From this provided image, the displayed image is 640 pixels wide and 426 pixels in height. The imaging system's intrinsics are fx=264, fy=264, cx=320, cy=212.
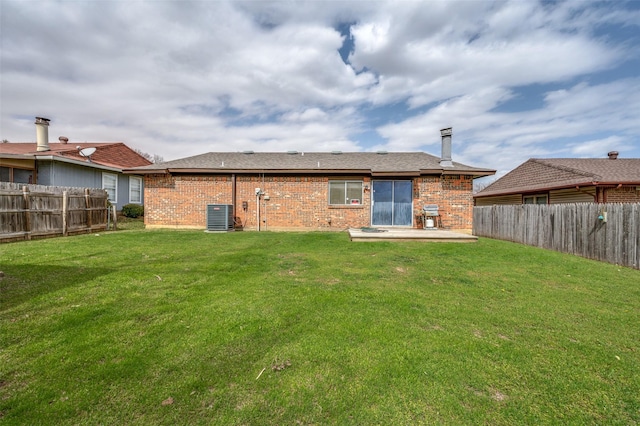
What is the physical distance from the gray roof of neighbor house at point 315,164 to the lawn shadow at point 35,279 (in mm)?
7397

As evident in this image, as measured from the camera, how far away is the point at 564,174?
43.9 feet

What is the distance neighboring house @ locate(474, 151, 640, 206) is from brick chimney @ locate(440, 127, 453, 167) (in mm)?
5330

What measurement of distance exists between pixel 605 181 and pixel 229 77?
18.0 metres

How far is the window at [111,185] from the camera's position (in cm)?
1544

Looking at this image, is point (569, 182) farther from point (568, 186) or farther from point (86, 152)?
point (86, 152)

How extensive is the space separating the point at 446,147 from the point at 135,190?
736 inches

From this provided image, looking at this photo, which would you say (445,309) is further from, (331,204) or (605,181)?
(605,181)

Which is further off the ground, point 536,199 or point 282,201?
point 536,199

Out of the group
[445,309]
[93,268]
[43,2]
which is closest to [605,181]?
[445,309]

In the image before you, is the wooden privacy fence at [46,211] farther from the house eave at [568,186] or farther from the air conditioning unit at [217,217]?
the house eave at [568,186]

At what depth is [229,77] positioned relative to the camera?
46.5ft

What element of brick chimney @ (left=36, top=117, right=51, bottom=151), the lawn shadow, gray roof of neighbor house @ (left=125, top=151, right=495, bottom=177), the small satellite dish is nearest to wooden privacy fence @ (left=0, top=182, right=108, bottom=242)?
gray roof of neighbor house @ (left=125, top=151, right=495, bottom=177)

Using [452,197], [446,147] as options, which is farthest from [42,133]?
[452,197]

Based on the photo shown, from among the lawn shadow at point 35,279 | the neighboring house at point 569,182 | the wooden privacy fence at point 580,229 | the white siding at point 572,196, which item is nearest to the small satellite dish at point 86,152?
the lawn shadow at point 35,279
